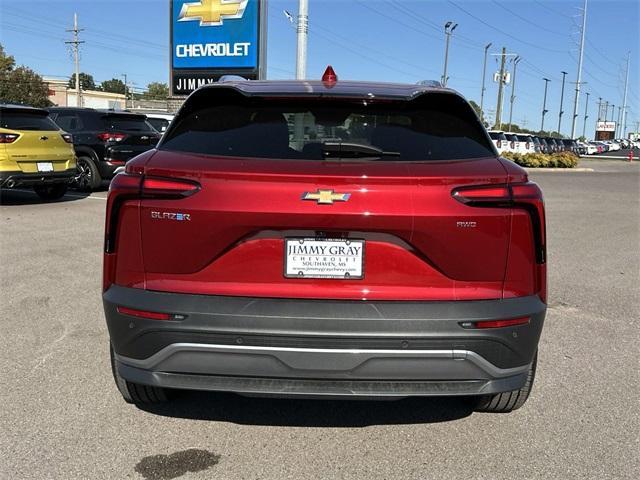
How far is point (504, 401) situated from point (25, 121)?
10.3 m

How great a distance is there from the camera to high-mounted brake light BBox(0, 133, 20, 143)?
404 inches

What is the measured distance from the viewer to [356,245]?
8.45 ft

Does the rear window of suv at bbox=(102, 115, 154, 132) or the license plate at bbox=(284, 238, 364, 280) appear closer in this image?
the license plate at bbox=(284, 238, 364, 280)

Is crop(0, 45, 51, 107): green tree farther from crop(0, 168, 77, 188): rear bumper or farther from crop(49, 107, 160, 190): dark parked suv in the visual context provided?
crop(0, 168, 77, 188): rear bumper

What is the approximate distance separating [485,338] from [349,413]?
1.09m

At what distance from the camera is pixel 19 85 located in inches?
2569

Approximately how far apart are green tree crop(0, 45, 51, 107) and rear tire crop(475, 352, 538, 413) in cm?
6942

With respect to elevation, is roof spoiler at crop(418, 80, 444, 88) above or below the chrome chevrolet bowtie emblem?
above

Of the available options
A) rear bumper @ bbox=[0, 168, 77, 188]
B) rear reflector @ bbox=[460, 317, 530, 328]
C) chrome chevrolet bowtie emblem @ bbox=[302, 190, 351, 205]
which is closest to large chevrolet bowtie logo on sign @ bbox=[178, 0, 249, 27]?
rear bumper @ bbox=[0, 168, 77, 188]

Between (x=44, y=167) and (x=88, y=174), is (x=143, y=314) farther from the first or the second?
(x=88, y=174)

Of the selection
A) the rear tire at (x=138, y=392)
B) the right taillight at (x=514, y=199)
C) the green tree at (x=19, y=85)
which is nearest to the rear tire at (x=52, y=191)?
the rear tire at (x=138, y=392)

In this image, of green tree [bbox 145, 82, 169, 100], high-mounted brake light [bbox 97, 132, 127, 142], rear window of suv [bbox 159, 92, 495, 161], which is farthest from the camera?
green tree [bbox 145, 82, 169, 100]

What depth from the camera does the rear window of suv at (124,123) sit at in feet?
43.6

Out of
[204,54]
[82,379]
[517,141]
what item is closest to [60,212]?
[204,54]
